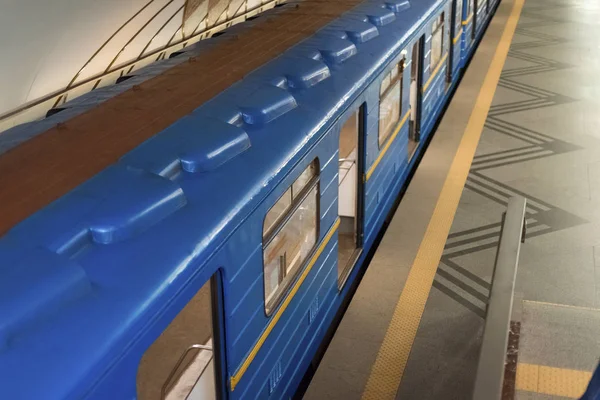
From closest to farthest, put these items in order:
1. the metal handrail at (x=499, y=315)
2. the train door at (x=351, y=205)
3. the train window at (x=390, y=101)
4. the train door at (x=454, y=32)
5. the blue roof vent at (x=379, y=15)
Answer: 1. the metal handrail at (x=499, y=315)
2. the train door at (x=351, y=205)
3. the train window at (x=390, y=101)
4. the blue roof vent at (x=379, y=15)
5. the train door at (x=454, y=32)

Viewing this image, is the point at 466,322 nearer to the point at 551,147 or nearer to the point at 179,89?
the point at 179,89

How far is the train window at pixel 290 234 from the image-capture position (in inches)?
131

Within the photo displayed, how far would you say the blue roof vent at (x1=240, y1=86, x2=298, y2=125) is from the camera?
3.42 metres

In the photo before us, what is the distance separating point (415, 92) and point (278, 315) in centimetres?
399

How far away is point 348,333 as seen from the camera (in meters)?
4.45

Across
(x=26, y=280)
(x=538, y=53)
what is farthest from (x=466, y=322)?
(x=538, y=53)

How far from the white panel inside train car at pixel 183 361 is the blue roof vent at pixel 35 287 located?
3.36 ft

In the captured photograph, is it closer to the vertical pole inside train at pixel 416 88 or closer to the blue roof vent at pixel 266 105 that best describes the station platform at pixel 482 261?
the vertical pole inside train at pixel 416 88

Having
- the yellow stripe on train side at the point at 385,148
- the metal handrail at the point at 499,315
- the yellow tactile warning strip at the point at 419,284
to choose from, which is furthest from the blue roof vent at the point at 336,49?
the yellow tactile warning strip at the point at 419,284

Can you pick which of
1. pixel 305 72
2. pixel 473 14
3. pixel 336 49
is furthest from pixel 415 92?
pixel 473 14

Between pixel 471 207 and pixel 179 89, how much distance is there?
3469mm

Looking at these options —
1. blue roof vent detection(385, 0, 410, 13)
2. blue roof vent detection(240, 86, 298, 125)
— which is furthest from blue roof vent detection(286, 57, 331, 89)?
blue roof vent detection(385, 0, 410, 13)

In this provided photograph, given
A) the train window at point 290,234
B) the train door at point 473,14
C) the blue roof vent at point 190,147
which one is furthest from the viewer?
the train door at point 473,14

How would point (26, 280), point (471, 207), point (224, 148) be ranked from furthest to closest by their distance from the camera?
point (471, 207)
point (224, 148)
point (26, 280)
